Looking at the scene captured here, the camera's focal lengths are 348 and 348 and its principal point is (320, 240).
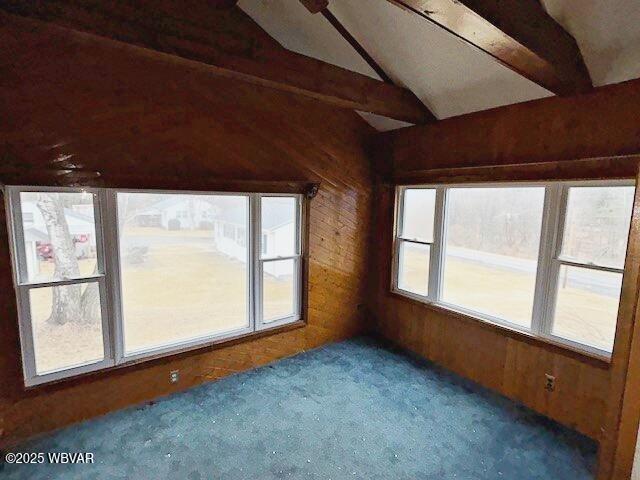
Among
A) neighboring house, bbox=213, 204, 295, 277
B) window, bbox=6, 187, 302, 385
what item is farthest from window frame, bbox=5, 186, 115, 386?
neighboring house, bbox=213, 204, 295, 277

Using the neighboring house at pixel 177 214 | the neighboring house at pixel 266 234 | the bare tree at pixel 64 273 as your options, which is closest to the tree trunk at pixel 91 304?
the bare tree at pixel 64 273

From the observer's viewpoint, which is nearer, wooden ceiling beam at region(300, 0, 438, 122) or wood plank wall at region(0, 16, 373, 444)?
wood plank wall at region(0, 16, 373, 444)

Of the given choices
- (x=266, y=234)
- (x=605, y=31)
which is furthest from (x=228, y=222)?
(x=605, y=31)

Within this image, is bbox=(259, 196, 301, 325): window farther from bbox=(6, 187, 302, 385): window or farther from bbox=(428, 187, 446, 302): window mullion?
bbox=(428, 187, 446, 302): window mullion

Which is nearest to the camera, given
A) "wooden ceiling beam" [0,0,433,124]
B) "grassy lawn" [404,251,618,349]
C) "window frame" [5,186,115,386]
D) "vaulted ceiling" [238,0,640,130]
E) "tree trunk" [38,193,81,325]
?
"wooden ceiling beam" [0,0,433,124]

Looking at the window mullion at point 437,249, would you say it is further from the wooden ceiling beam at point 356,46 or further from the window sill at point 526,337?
the wooden ceiling beam at point 356,46

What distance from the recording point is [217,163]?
324 cm

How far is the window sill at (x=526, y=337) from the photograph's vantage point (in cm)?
268

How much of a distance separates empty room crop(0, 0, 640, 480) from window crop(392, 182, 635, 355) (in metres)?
0.02

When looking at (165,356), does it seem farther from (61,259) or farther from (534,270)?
(534,270)

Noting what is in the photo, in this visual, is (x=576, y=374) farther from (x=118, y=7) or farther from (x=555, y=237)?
(x=118, y=7)

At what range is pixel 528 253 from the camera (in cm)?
313

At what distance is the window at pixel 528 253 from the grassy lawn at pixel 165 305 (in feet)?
6.30

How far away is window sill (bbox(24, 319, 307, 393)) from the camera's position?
2715mm
